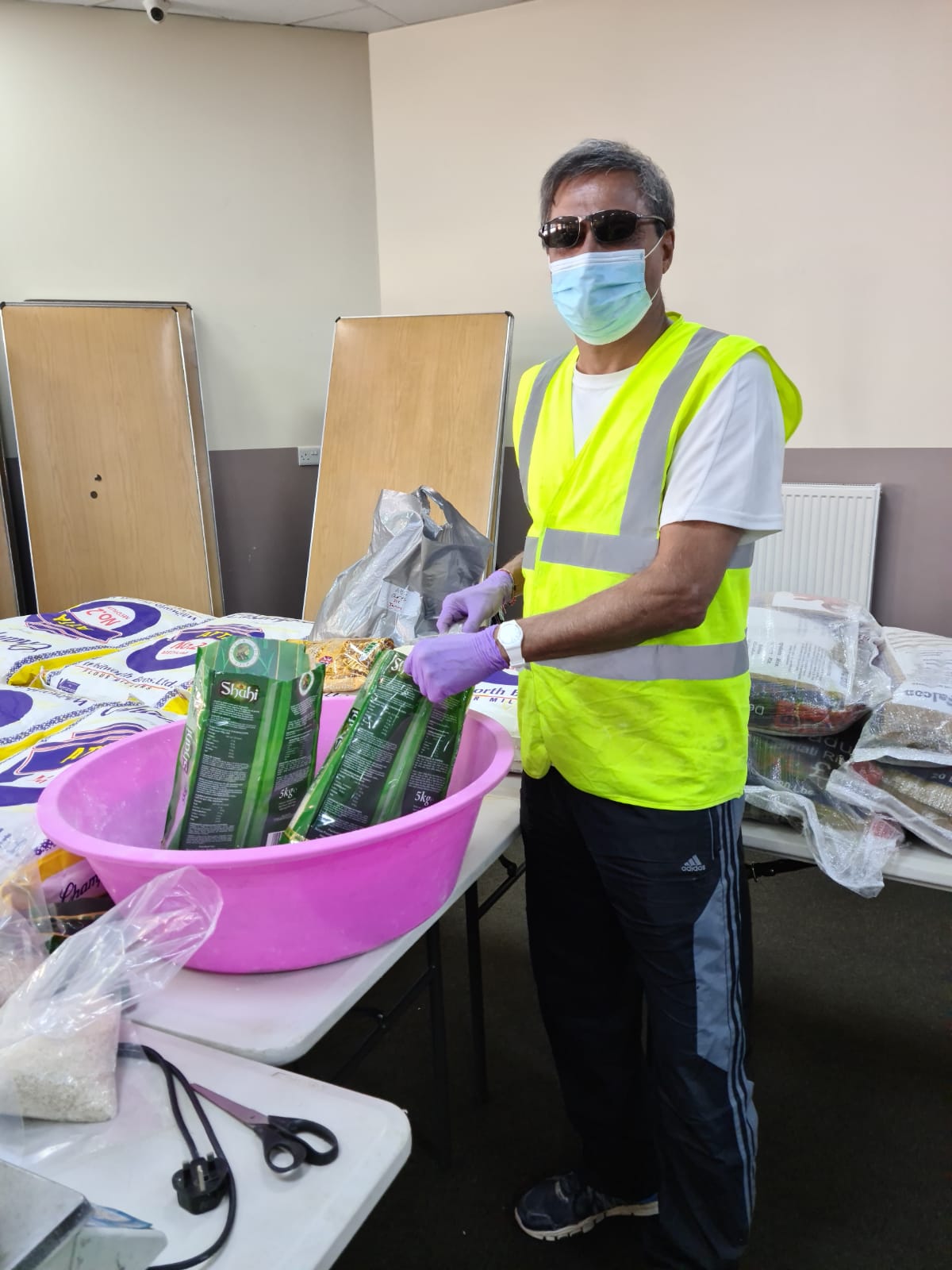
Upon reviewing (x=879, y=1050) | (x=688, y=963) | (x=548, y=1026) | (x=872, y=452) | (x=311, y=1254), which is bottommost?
(x=879, y=1050)

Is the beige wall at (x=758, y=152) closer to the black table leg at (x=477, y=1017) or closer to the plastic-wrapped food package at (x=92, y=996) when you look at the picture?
the black table leg at (x=477, y=1017)

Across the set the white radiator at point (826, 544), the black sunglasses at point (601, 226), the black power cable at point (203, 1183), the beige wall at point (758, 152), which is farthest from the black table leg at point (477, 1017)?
the beige wall at point (758, 152)

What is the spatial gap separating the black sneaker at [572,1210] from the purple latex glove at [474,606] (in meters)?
0.94

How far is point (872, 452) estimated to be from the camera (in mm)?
3072

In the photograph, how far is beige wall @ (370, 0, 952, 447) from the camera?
286cm

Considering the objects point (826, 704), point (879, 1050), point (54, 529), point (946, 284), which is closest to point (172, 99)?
point (54, 529)

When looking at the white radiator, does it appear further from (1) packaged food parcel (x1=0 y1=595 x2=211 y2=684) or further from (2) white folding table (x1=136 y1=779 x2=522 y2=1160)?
(2) white folding table (x1=136 y1=779 x2=522 y2=1160)

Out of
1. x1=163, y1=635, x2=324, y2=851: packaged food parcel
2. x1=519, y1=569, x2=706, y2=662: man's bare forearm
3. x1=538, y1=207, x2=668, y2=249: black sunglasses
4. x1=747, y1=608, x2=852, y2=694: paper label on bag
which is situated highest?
x1=538, y1=207, x2=668, y2=249: black sunglasses

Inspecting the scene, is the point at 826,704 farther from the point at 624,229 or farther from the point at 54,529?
the point at 54,529

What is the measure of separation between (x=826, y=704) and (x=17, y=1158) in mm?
1226

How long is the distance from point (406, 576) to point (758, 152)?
2.04 meters

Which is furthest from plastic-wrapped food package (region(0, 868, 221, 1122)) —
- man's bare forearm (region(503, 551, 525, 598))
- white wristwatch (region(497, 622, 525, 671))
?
man's bare forearm (region(503, 551, 525, 598))

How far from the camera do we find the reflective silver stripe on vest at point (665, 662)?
107 centimetres

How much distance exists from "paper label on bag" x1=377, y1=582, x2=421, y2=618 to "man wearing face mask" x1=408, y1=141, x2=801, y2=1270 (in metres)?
0.96
